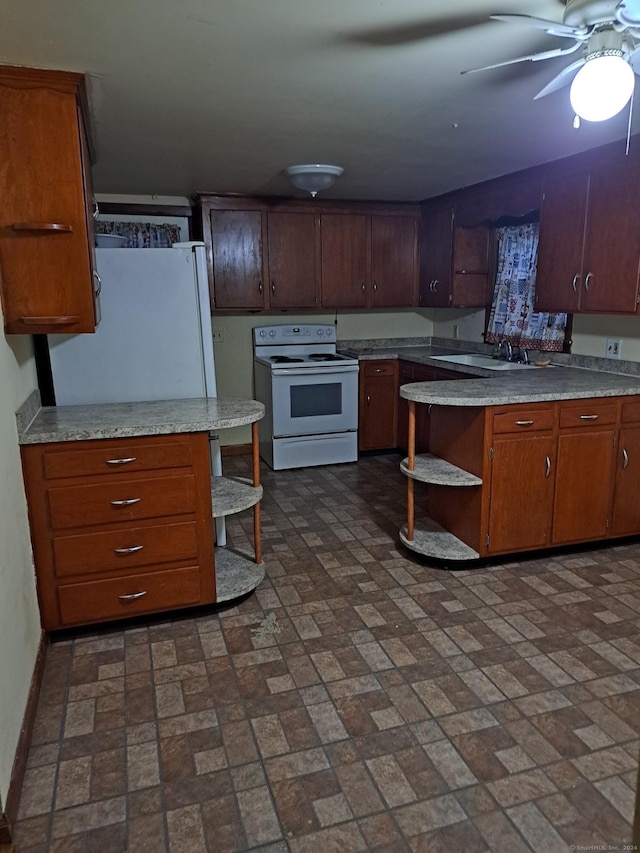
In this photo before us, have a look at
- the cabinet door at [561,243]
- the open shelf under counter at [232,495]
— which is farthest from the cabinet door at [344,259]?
the open shelf under counter at [232,495]

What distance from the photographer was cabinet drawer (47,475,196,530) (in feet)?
7.90

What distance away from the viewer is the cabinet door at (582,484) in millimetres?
3164

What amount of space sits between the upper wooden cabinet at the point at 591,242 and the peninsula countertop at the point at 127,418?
2035mm

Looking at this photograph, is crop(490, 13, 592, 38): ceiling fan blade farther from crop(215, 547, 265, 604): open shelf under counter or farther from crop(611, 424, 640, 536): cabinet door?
crop(215, 547, 265, 604): open shelf under counter

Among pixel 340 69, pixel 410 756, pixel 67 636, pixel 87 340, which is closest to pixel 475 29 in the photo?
pixel 340 69

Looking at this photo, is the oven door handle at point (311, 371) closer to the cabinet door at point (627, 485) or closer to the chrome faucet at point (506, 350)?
the chrome faucet at point (506, 350)

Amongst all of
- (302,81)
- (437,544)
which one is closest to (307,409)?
(437,544)

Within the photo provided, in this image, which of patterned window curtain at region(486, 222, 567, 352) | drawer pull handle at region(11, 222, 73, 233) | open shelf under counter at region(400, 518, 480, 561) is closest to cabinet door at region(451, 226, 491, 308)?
patterned window curtain at region(486, 222, 567, 352)

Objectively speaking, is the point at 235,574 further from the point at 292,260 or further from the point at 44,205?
the point at 292,260

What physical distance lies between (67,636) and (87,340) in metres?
1.36

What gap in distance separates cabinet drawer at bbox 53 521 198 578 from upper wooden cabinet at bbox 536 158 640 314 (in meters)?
2.54

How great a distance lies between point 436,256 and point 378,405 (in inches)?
53.7

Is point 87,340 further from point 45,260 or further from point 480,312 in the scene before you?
point 480,312

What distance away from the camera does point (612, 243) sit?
3230 millimetres
